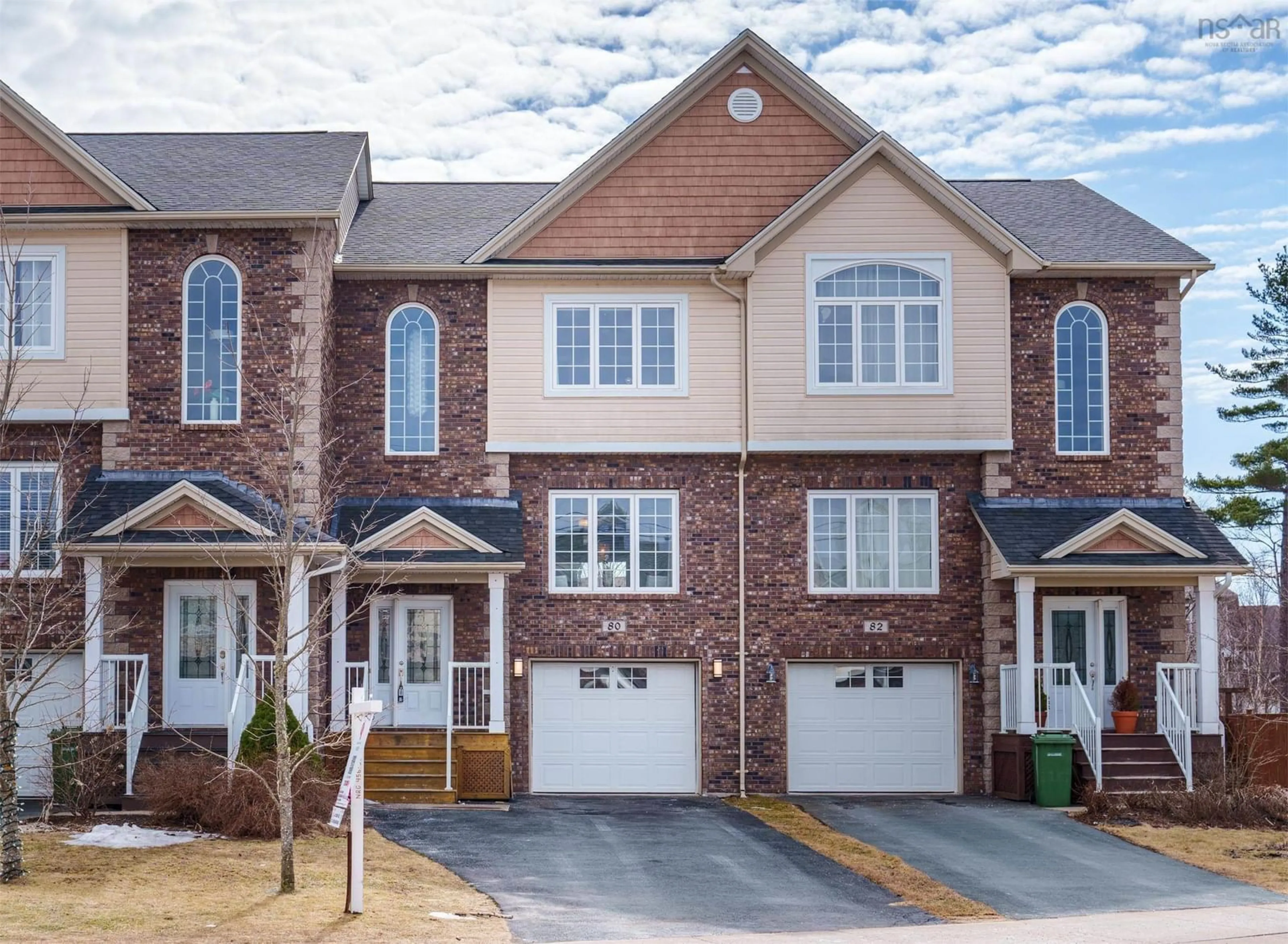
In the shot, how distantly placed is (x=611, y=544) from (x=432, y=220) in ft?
20.7

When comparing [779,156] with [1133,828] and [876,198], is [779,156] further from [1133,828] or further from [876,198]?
[1133,828]

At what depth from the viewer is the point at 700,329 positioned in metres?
22.5

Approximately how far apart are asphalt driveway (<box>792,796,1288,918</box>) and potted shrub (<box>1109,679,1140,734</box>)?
2019mm

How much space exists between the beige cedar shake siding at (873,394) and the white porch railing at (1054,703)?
3.45 meters

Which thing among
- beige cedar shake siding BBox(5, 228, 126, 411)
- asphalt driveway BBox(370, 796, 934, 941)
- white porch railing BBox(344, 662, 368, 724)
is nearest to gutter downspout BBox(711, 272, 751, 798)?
asphalt driveway BBox(370, 796, 934, 941)

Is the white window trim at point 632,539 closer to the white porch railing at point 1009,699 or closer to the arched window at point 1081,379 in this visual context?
the white porch railing at point 1009,699

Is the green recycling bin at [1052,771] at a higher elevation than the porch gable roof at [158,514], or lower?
lower

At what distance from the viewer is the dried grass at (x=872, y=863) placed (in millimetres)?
14023

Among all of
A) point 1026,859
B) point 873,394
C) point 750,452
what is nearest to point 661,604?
point 750,452

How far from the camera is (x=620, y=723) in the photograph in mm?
22516

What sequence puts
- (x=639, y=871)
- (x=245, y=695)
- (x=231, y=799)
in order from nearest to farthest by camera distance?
(x=639, y=871) → (x=231, y=799) → (x=245, y=695)

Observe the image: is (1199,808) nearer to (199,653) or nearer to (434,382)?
(434,382)

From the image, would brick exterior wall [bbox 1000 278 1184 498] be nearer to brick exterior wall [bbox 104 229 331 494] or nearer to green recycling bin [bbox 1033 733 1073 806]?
green recycling bin [bbox 1033 733 1073 806]

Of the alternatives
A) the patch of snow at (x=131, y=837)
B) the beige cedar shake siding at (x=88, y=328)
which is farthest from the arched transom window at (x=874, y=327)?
the patch of snow at (x=131, y=837)
